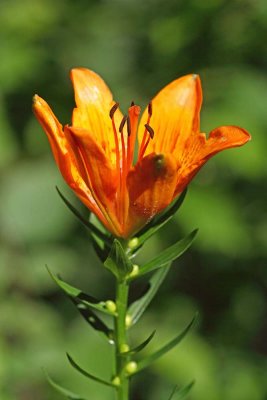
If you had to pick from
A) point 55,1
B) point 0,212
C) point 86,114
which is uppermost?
point 86,114

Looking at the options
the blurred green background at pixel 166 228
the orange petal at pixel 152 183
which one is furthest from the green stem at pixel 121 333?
the blurred green background at pixel 166 228

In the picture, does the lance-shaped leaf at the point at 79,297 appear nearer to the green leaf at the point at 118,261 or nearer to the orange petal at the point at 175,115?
the green leaf at the point at 118,261

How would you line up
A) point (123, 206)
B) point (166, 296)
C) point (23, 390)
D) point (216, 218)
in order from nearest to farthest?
point (123, 206)
point (216, 218)
point (23, 390)
point (166, 296)

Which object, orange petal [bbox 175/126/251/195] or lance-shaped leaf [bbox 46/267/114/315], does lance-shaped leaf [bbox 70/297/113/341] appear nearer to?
lance-shaped leaf [bbox 46/267/114/315]

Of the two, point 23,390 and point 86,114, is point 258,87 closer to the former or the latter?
point 23,390

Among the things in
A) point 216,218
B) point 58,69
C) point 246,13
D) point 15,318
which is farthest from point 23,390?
point 246,13

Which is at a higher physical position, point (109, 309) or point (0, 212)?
point (109, 309)
